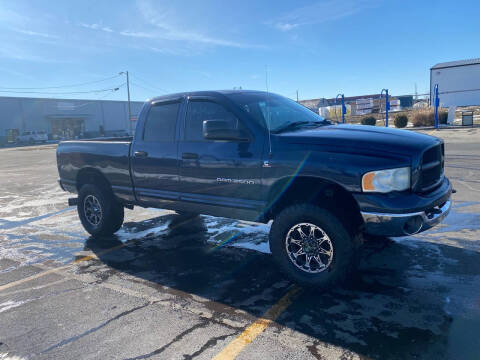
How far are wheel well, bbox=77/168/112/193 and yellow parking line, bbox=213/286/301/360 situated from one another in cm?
343

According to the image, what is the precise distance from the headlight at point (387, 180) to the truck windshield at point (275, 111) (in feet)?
4.00

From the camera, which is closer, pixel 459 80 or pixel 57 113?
pixel 459 80

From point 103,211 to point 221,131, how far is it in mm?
2810

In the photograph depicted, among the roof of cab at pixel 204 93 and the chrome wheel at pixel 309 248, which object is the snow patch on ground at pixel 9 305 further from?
the roof of cab at pixel 204 93

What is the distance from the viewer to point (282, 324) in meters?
3.31

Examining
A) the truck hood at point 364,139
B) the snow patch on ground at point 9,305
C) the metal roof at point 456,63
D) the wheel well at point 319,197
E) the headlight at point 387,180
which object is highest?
the metal roof at point 456,63

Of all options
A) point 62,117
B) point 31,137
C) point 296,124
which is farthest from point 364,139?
point 62,117

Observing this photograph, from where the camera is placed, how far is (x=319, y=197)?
405 cm

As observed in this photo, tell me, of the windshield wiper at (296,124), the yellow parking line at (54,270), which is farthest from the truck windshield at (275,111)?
the yellow parking line at (54,270)

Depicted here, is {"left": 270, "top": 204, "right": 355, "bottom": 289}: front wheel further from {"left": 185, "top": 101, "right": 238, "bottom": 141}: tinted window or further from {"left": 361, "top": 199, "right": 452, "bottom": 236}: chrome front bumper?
{"left": 185, "top": 101, "right": 238, "bottom": 141}: tinted window

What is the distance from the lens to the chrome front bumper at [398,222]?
344 cm

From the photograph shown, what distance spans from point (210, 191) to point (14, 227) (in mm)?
4549

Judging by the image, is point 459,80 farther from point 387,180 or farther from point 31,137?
point 387,180

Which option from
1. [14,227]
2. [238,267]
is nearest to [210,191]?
[238,267]
